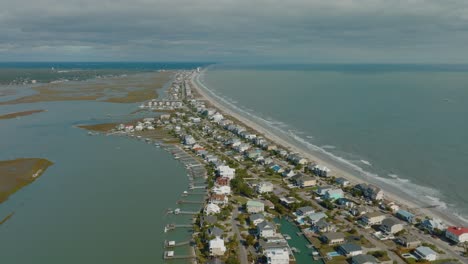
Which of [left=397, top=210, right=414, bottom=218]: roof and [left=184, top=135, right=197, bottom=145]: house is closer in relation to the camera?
[left=397, top=210, right=414, bottom=218]: roof

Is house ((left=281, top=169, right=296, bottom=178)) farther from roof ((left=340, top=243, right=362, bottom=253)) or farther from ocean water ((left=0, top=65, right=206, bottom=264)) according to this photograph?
roof ((left=340, top=243, right=362, bottom=253))

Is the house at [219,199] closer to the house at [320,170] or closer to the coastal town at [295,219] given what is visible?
the coastal town at [295,219]

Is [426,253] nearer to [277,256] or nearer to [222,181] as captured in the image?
[277,256]

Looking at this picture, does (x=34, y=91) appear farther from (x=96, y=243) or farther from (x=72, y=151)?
(x=96, y=243)

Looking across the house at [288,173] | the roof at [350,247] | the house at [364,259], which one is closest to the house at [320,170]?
the house at [288,173]

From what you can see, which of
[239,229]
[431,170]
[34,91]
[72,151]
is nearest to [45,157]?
[72,151]

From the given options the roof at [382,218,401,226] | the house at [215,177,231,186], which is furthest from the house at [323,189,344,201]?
the house at [215,177,231,186]
